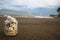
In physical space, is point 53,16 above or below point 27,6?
below

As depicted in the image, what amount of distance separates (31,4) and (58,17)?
1.40 metres

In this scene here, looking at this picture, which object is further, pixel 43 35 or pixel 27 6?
pixel 27 6

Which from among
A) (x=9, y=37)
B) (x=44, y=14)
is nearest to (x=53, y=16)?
(x=44, y=14)

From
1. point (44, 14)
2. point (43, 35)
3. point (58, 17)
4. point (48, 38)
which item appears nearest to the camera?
point (48, 38)

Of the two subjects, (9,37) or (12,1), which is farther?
(12,1)

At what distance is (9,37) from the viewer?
463 centimetres

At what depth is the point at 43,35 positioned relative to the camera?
488 centimetres

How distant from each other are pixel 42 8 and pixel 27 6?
0.59m

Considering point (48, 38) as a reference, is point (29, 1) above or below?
above

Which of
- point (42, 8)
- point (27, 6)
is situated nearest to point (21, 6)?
point (27, 6)

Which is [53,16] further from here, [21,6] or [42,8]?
[21,6]

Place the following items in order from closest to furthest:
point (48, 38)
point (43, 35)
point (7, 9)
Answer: point (48, 38)
point (43, 35)
point (7, 9)

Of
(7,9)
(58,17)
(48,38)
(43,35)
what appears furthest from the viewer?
(58,17)

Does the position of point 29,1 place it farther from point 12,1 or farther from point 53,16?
point 53,16
